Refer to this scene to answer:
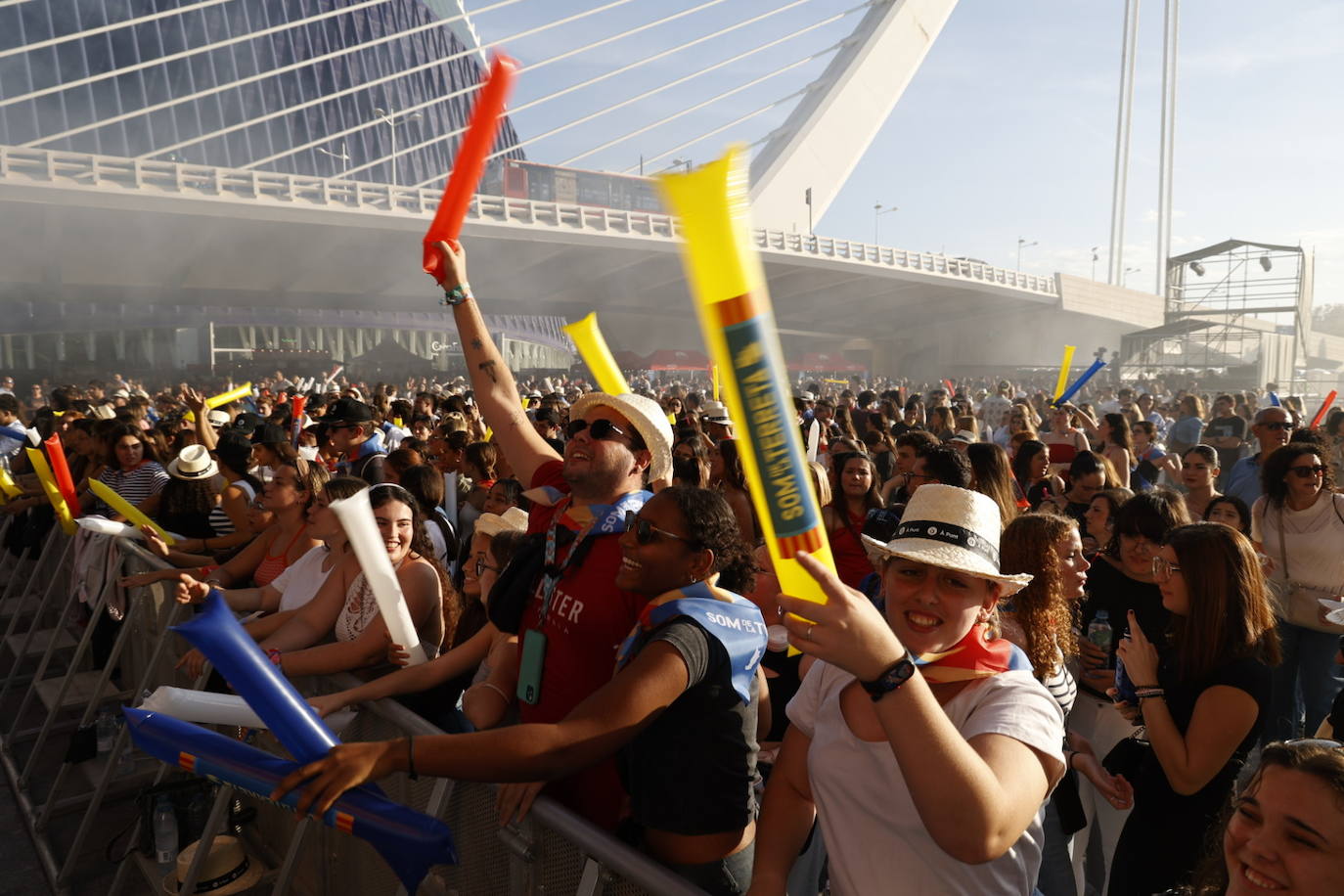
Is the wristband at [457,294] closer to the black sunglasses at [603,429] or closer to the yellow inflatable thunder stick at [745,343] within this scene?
the black sunglasses at [603,429]

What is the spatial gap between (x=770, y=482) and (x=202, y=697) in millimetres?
1336

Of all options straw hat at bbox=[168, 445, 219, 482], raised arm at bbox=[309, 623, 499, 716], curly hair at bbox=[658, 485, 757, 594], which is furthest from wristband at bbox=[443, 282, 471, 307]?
straw hat at bbox=[168, 445, 219, 482]

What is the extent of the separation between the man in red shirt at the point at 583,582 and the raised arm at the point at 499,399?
22cm

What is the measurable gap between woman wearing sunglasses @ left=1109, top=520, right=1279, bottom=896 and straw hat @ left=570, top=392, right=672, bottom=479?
4.69 ft

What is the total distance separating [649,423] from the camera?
8.60 feet

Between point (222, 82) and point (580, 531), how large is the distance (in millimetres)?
49839

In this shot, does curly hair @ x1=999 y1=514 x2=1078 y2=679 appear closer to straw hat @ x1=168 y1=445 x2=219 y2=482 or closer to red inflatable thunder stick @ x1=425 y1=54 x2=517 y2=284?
red inflatable thunder stick @ x1=425 y1=54 x2=517 y2=284

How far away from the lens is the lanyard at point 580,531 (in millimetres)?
2311

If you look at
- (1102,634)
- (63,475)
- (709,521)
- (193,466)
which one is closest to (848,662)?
(709,521)

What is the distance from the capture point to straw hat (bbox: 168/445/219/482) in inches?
222

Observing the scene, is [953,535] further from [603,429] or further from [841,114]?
[841,114]

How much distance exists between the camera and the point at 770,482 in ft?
4.11

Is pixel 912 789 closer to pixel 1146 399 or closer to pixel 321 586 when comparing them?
pixel 321 586

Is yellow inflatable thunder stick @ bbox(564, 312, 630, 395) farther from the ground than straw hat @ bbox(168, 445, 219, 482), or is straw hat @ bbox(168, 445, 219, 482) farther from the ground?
yellow inflatable thunder stick @ bbox(564, 312, 630, 395)
